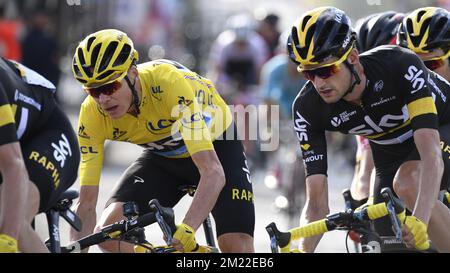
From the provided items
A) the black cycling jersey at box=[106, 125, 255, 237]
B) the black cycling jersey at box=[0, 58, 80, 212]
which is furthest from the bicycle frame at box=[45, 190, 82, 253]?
the black cycling jersey at box=[106, 125, 255, 237]

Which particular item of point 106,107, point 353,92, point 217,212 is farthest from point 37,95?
point 353,92

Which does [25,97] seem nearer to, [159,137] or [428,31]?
[159,137]

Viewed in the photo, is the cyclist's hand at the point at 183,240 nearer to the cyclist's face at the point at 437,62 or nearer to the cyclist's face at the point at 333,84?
the cyclist's face at the point at 333,84

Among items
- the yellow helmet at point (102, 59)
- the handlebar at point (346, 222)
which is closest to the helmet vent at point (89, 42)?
the yellow helmet at point (102, 59)

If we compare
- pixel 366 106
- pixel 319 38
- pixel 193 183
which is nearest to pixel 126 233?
pixel 193 183

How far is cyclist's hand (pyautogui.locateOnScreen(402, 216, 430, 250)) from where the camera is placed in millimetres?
6254

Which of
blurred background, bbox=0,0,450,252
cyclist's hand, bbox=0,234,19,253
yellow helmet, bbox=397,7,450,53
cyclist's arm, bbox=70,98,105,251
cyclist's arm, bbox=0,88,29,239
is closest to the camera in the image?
cyclist's hand, bbox=0,234,19,253

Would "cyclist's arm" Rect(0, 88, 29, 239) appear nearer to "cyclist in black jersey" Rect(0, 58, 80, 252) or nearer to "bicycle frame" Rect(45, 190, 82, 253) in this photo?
"cyclist in black jersey" Rect(0, 58, 80, 252)

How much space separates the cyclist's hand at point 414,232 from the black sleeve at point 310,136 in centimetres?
111

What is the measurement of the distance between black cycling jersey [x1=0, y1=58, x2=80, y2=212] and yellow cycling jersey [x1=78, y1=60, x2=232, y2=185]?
239 millimetres

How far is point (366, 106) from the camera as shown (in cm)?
739

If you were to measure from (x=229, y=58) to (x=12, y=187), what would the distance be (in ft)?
39.6

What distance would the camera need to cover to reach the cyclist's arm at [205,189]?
6762 millimetres
